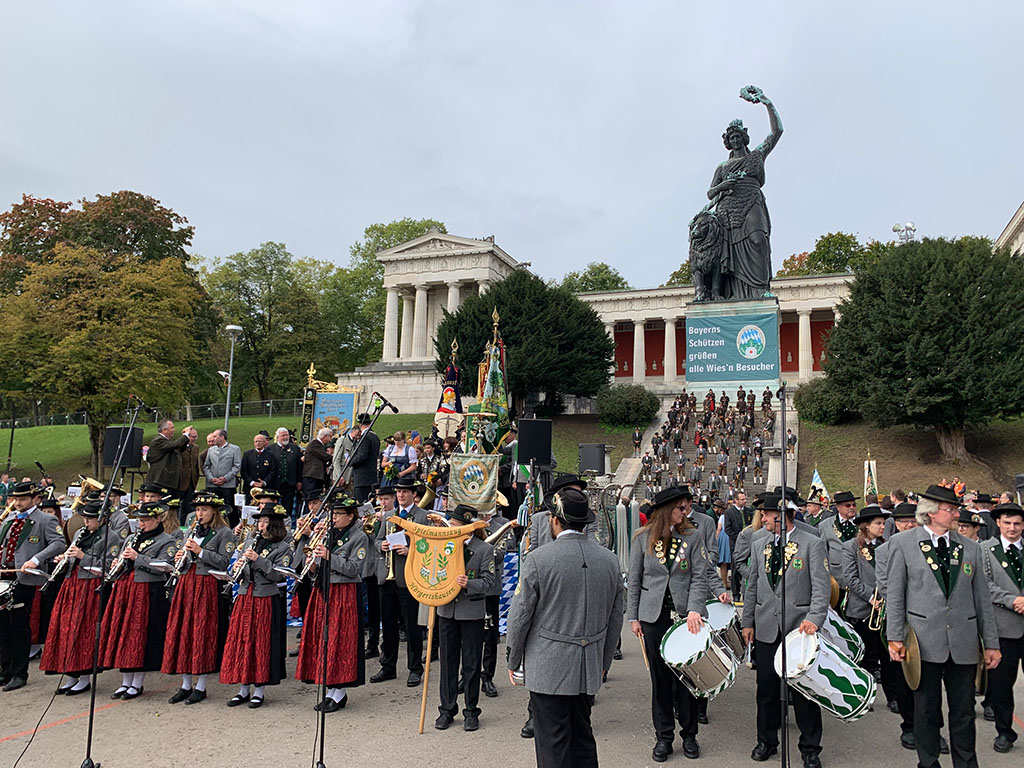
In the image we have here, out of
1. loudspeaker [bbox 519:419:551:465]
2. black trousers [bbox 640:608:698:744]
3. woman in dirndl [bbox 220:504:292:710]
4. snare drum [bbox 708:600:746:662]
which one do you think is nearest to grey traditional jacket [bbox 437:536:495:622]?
black trousers [bbox 640:608:698:744]

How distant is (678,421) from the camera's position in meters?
34.2

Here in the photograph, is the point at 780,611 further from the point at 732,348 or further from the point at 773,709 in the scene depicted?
the point at 732,348

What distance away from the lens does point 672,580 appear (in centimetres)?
608

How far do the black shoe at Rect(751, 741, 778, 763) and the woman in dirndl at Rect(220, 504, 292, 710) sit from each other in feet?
15.1

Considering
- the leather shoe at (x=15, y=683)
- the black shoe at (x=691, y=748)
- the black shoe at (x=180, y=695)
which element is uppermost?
the black shoe at (x=691, y=748)

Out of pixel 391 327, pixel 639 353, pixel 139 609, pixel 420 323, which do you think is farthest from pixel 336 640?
pixel 391 327

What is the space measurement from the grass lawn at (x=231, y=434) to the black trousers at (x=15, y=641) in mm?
26522

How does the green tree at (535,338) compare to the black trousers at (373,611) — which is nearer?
the black trousers at (373,611)

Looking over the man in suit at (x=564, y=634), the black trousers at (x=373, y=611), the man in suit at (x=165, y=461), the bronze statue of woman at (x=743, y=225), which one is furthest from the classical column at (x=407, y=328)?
the man in suit at (x=564, y=634)

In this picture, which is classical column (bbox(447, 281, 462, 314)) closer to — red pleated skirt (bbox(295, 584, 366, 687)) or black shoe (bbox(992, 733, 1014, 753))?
red pleated skirt (bbox(295, 584, 366, 687))

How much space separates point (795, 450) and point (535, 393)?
58.9 feet

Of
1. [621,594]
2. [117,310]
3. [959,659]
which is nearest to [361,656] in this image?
[621,594]

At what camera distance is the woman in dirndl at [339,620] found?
23.0 feet

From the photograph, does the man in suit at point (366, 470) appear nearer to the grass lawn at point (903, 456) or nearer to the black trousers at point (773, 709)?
the black trousers at point (773, 709)
